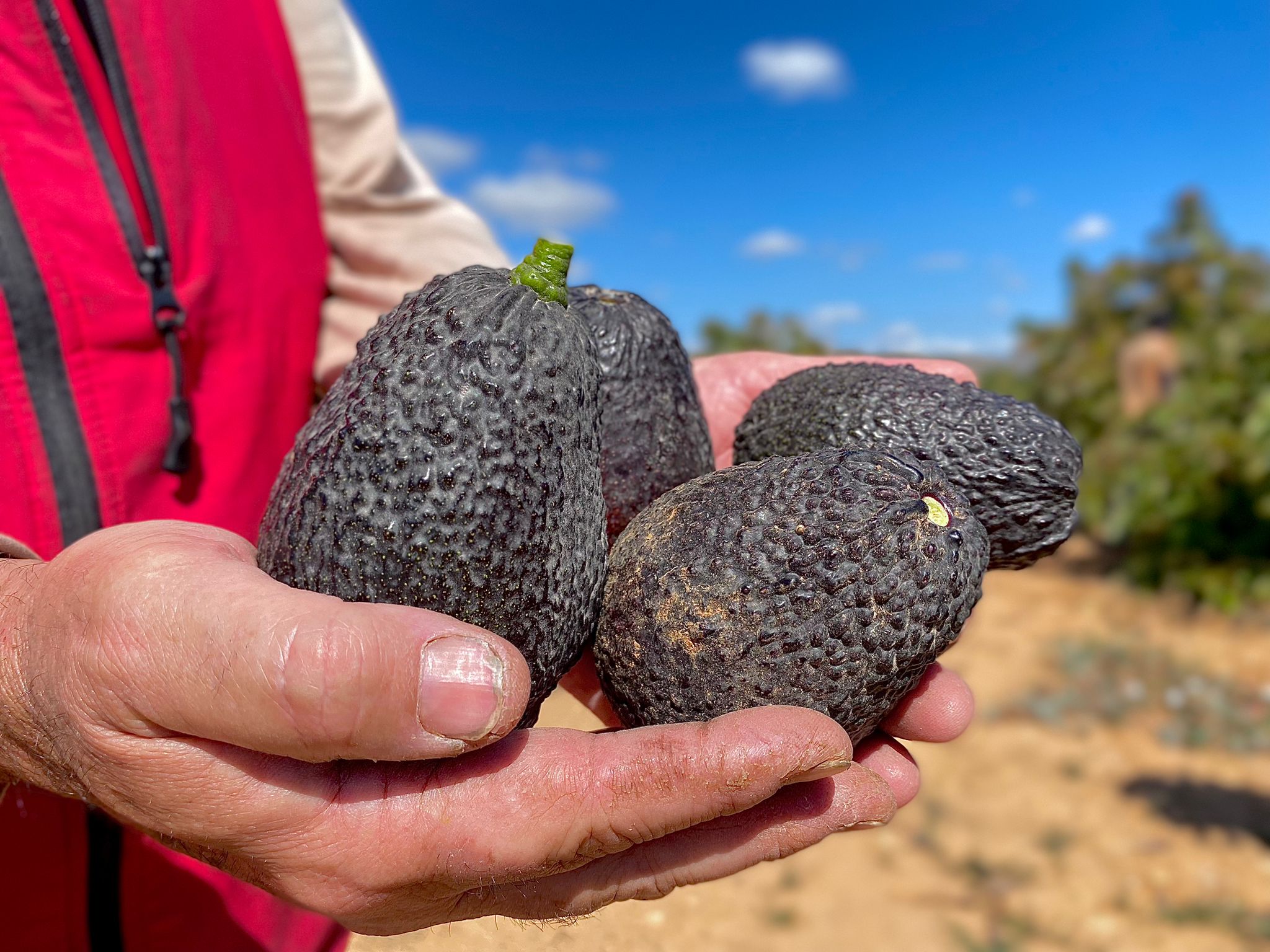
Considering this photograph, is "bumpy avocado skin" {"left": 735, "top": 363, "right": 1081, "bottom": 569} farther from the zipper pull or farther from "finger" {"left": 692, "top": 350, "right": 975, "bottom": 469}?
the zipper pull

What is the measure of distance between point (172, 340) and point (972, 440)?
2.41 m

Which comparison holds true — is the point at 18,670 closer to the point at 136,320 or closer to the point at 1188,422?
the point at 136,320

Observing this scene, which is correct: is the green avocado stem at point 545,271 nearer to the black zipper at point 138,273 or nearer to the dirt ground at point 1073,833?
the black zipper at point 138,273

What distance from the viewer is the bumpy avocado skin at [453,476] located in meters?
1.86

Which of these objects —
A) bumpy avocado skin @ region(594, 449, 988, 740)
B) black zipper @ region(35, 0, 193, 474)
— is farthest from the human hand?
black zipper @ region(35, 0, 193, 474)

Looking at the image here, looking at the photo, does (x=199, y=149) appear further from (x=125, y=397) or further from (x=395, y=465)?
(x=395, y=465)

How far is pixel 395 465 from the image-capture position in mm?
1865

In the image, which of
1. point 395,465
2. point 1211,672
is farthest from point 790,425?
point 1211,672

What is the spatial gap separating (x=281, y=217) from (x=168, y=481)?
1.05 m

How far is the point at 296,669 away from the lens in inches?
59.1

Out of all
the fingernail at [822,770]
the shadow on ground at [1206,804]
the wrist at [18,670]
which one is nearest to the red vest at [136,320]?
the wrist at [18,670]

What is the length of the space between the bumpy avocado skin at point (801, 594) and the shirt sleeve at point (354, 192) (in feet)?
6.31

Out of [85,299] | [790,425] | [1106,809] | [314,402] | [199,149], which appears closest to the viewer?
[85,299]

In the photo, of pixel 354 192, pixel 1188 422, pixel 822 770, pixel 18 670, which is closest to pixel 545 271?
pixel 822 770
